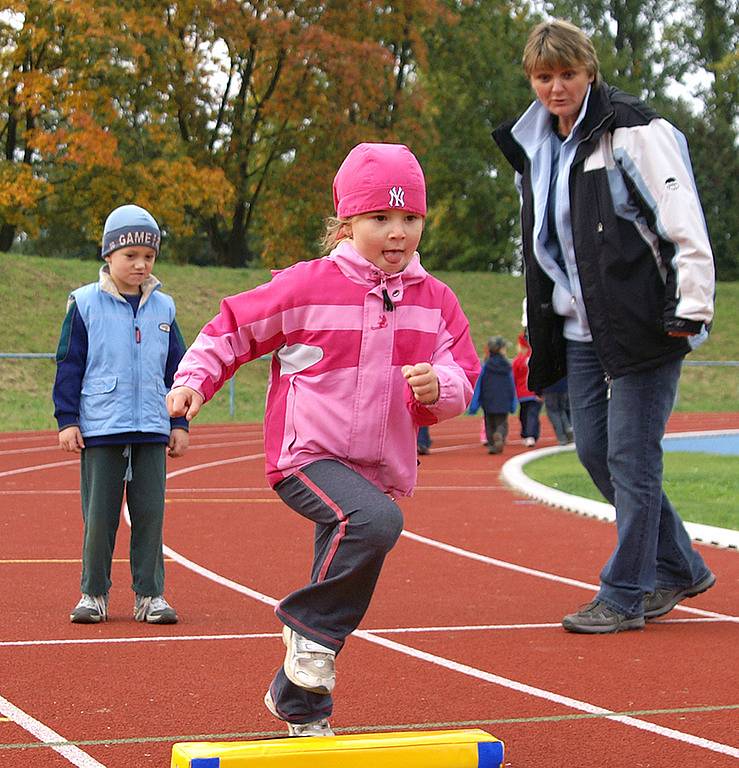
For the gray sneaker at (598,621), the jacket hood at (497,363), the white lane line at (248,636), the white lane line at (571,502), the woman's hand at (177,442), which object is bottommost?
the white lane line at (571,502)

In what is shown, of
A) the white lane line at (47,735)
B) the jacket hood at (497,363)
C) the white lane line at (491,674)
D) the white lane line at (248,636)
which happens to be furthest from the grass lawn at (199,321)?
the white lane line at (47,735)

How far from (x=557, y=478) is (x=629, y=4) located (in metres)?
46.5

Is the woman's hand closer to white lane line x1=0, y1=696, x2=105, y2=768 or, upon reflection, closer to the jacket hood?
white lane line x1=0, y1=696, x2=105, y2=768

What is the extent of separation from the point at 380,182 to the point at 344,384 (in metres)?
0.58

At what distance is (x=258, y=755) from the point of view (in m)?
3.32

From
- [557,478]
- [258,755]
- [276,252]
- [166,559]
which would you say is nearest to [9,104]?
[276,252]

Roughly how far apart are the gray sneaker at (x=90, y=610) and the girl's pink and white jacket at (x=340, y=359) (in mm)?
2346

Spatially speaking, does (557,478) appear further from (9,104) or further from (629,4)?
(629,4)

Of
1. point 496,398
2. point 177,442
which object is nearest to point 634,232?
point 177,442

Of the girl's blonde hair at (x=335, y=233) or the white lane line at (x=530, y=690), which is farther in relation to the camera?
the girl's blonde hair at (x=335, y=233)

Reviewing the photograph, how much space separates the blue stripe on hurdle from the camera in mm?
3453

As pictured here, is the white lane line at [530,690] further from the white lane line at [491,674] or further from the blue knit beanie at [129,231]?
the blue knit beanie at [129,231]

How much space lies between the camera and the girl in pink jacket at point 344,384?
3.90 m

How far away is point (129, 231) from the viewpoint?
20.6 feet
